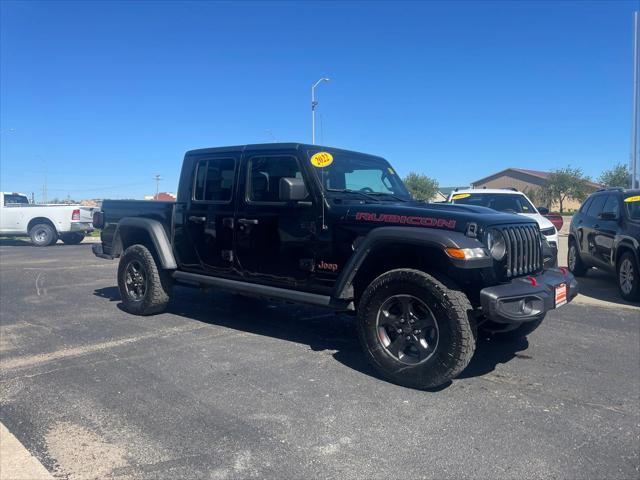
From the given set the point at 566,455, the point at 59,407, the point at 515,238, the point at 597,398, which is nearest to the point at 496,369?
the point at 597,398

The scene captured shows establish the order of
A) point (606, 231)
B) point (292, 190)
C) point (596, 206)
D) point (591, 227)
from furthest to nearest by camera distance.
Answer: point (596, 206)
point (591, 227)
point (606, 231)
point (292, 190)

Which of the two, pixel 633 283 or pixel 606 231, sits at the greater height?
pixel 606 231

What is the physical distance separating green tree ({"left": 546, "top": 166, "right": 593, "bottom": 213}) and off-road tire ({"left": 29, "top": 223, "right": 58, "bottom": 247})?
62470 mm

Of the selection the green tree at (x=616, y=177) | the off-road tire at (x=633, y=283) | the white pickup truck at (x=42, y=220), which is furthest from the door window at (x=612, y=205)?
the green tree at (x=616, y=177)

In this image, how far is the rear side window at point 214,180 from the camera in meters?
5.50

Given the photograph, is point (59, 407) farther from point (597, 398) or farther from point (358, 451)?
point (597, 398)

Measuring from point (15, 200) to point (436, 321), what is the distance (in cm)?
1908

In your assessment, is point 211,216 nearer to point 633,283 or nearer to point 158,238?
point 158,238

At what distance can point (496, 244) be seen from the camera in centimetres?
391

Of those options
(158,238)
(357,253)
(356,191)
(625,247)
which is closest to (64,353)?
(158,238)

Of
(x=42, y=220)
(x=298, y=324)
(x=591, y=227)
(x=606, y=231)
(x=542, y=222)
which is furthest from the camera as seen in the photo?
(x=42, y=220)

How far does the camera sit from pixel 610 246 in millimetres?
7969

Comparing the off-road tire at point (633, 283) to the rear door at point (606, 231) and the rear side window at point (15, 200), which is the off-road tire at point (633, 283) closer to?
the rear door at point (606, 231)

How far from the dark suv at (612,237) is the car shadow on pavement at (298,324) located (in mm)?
3132
